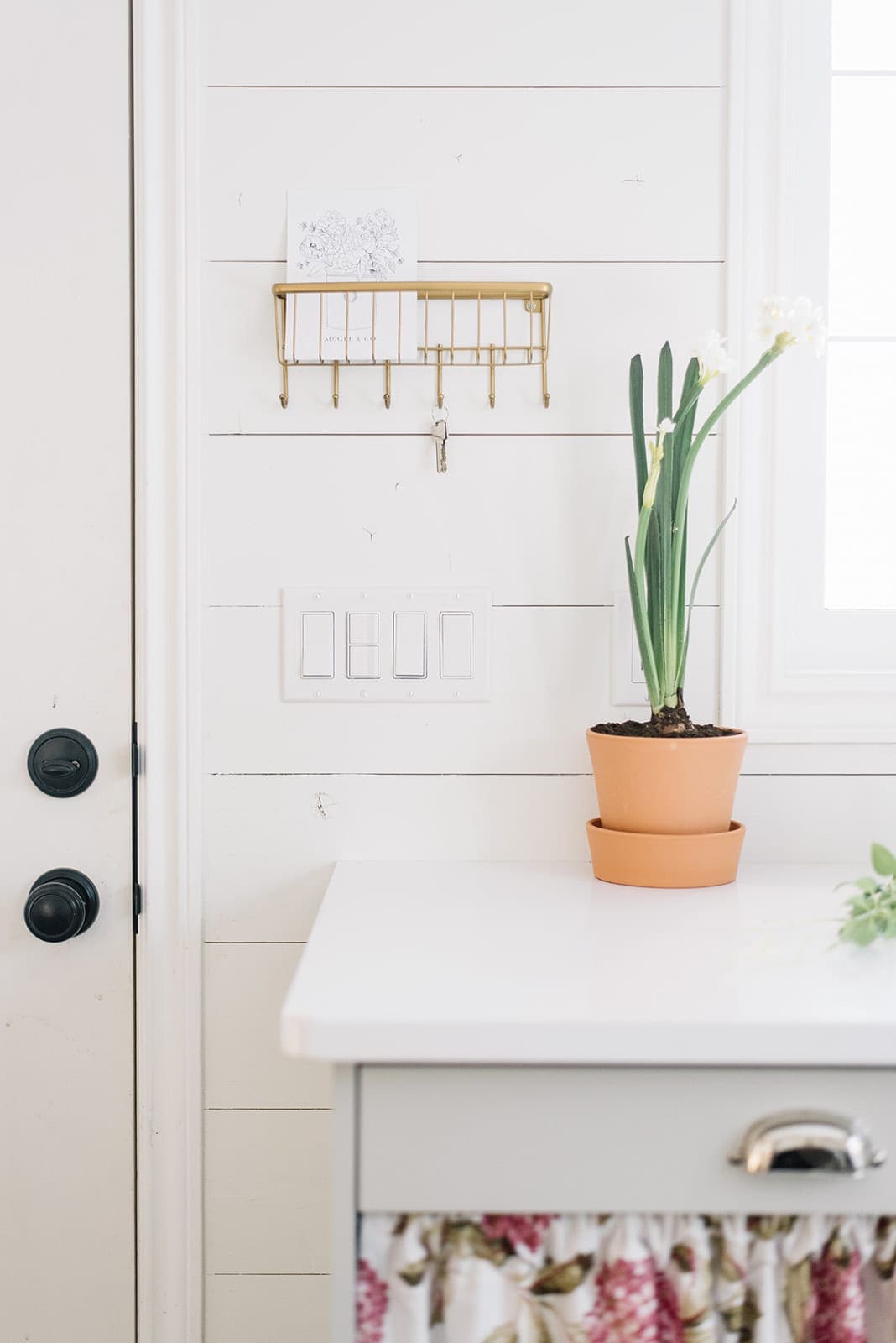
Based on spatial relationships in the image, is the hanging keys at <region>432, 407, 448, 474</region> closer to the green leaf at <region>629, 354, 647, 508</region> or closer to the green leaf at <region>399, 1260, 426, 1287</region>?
the green leaf at <region>629, 354, 647, 508</region>

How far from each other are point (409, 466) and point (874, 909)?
0.64 meters

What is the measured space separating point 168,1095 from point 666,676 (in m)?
0.70

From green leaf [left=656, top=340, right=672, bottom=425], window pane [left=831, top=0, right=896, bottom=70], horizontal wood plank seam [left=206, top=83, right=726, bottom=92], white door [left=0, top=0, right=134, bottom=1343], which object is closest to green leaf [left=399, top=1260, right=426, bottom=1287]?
white door [left=0, top=0, right=134, bottom=1343]

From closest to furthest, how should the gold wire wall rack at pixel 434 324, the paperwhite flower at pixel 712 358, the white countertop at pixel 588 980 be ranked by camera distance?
the white countertop at pixel 588 980
the paperwhite flower at pixel 712 358
the gold wire wall rack at pixel 434 324

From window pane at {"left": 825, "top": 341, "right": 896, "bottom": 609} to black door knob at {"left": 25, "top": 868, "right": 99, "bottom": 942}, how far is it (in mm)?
891

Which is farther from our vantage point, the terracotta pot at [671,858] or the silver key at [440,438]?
the silver key at [440,438]

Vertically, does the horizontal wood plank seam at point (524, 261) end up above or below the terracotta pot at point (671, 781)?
above

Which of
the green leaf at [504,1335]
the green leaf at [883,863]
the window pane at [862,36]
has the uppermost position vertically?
the window pane at [862,36]

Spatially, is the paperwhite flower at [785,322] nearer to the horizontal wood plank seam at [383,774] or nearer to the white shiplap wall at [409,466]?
the white shiplap wall at [409,466]

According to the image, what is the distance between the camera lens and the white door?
1124mm

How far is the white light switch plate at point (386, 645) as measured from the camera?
1.15 m

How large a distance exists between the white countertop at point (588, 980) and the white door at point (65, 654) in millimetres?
326

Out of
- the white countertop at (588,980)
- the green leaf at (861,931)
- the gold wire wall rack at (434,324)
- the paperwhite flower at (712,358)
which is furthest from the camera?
the gold wire wall rack at (434,324)

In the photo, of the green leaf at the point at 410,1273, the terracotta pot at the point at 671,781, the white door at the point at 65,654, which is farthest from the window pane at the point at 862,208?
the green leaf at the point at 410,1273
